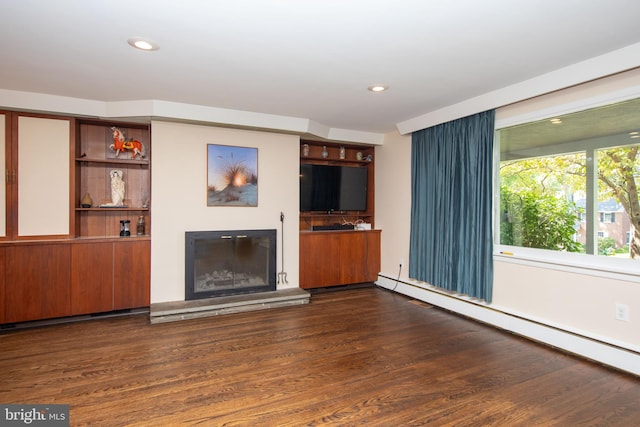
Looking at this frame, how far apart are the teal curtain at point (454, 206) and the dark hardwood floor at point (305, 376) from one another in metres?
0.65

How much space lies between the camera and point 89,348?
298cm

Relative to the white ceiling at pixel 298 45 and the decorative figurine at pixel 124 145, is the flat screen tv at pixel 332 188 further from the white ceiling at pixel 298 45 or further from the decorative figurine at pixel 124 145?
the decorative figurine at pixel 124 145

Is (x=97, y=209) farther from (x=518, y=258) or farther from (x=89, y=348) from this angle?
(x=518, y=258)

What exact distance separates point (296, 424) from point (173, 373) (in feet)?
3.66

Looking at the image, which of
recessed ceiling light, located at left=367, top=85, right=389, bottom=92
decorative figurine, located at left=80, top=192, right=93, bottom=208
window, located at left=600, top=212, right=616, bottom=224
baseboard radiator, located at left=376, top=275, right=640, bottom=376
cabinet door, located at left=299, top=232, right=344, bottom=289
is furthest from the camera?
cabinet door, located at left=299, top=232, right=344, bottom=289

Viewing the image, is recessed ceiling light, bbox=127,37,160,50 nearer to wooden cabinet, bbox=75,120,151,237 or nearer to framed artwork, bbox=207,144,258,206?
framed artwork, bbox=207,144,258,206

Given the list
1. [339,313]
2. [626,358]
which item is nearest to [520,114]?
[626,358]

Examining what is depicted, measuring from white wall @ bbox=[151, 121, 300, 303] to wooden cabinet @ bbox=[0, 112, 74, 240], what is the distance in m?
0.90

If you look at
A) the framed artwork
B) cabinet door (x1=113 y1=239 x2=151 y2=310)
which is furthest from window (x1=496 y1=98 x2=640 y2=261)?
cabinet door (x1=113 y1=239 x2=151 y2=310)

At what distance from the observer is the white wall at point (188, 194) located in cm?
397

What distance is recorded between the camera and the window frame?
2.65m

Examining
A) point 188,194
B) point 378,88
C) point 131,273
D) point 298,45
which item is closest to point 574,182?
point 378,88

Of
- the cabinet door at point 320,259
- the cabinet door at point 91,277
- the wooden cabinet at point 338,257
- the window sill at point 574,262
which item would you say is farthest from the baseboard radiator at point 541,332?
the cabinet door at point 91,277

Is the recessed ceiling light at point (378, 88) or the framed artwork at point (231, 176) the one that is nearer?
the recessed ceiling light at point (378, 88)
